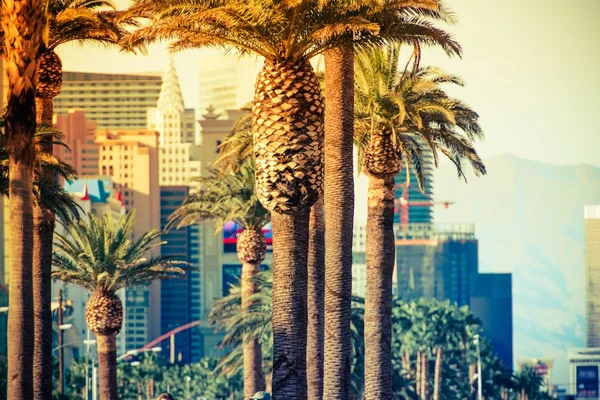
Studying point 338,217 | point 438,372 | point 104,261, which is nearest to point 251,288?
point 104,261

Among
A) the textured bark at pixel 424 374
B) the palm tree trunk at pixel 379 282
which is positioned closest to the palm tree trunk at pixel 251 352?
the palm tree trunk at pixel 379 282

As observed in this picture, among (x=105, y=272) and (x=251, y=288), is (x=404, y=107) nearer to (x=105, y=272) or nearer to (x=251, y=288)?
(x=105, y=272)

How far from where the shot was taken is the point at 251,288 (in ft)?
201

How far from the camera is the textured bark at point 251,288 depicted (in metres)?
57.8

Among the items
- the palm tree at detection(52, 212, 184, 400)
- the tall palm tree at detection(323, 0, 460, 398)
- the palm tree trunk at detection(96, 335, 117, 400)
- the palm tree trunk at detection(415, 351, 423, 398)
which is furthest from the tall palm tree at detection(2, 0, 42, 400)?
the palm tree trunk at detection(415, 351, 423, 398)

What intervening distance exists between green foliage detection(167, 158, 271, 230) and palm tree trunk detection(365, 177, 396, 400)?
66.4 feet

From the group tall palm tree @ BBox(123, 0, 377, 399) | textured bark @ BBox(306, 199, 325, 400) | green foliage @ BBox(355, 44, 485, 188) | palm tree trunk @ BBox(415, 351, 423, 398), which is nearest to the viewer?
tall palm tree @ BBox(123, 0, 377, 399)

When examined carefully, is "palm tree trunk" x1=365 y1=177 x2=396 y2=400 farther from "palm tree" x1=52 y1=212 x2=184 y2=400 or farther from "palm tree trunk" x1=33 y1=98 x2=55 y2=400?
"palm tree" x1=52 y1=212 x2=184 y2=400

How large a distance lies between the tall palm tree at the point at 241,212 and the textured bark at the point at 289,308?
2969cm

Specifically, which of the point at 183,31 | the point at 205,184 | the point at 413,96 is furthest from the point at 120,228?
the point at 183,31

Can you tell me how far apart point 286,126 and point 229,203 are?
1282 inches

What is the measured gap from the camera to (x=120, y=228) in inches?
1983

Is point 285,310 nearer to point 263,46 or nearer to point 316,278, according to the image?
point 263,46

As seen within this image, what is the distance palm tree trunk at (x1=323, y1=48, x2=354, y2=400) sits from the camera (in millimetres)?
29219
